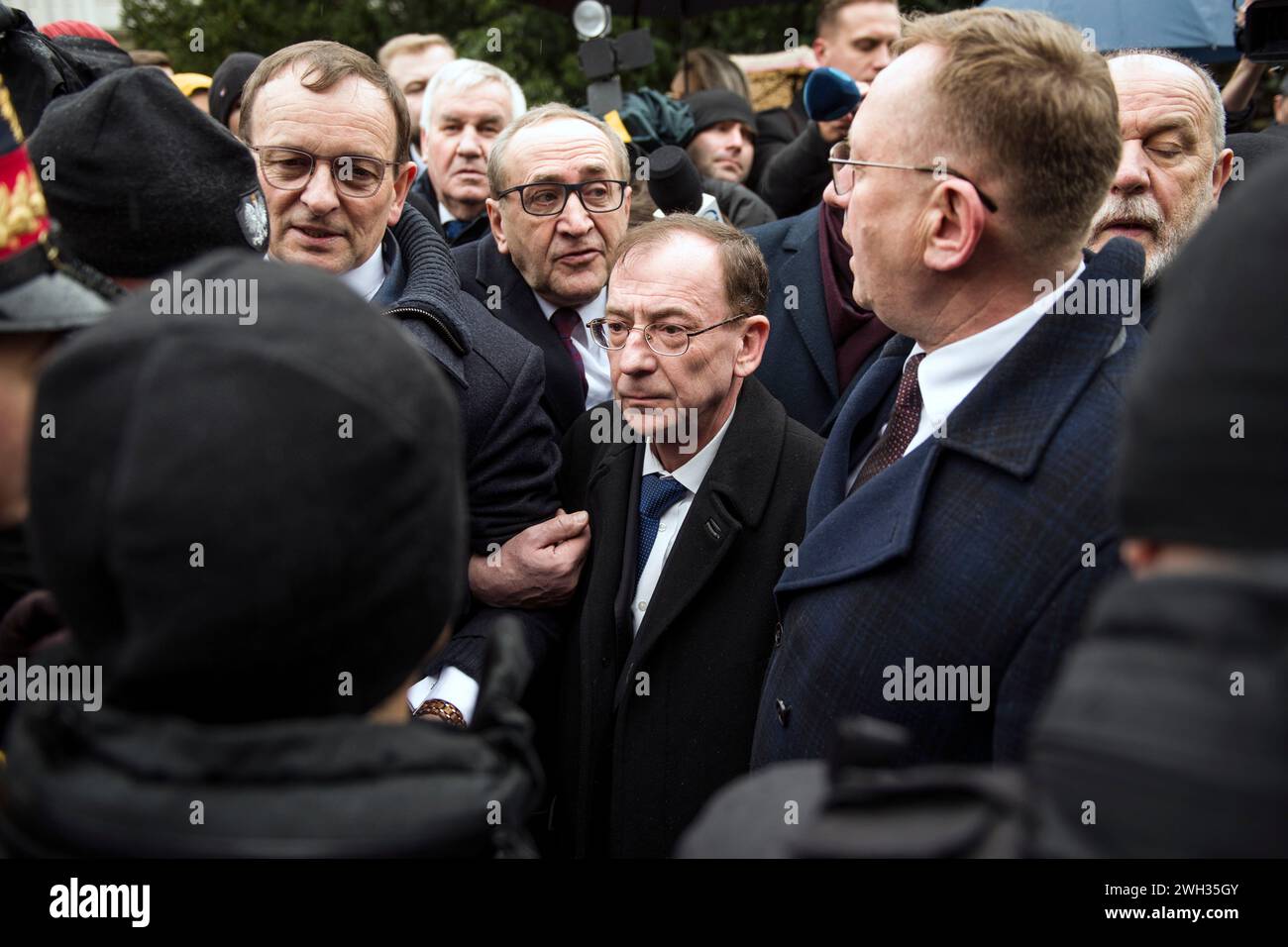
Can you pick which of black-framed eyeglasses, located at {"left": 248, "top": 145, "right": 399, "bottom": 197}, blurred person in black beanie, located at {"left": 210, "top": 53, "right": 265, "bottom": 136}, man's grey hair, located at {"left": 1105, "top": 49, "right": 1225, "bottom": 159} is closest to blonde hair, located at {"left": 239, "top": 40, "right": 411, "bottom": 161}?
black-framed eyeglasses, located at {"left": 248, "top": 145, "right": 399, "bottom": 197}

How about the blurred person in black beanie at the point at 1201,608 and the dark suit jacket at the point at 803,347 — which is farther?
the dark suit jacket at the point at 803,347

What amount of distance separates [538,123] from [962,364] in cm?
208

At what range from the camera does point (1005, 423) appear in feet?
6.97

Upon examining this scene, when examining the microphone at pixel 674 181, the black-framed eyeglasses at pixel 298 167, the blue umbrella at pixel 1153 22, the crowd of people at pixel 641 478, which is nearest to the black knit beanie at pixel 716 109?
the crowd of people at pixel 641 478

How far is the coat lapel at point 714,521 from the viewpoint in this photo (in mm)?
2932

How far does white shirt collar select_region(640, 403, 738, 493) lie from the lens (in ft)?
10.4

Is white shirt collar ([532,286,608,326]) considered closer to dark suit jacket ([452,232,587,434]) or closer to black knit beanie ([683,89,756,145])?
dark suit jacket ([452,232,587,434])

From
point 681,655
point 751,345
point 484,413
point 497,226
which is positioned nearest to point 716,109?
point 497,226

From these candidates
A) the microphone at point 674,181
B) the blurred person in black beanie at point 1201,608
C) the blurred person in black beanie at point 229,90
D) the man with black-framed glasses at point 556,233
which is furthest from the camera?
the blurred person in black beanie at point 229,90

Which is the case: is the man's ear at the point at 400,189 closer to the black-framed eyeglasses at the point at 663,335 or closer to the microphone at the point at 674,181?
the black-framed eyeglasses at the point at 663,335

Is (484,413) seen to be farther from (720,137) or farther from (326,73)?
(720,137)

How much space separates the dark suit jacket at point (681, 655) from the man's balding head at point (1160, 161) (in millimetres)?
1058

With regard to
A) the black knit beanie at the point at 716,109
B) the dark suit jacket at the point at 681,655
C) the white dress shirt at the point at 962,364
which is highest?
the black knit beanie at the point at 716,109

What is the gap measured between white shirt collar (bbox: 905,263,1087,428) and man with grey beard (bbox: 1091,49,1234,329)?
3.76 feet
